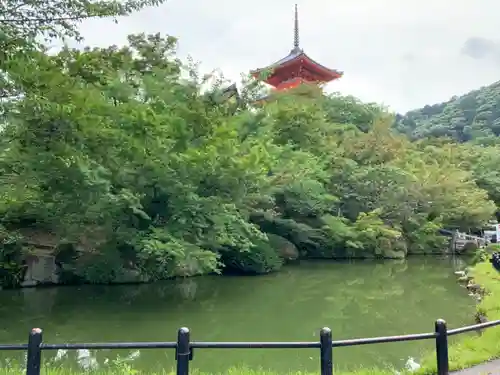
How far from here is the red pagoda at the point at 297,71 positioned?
35.8 meters

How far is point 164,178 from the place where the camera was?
12.5 m

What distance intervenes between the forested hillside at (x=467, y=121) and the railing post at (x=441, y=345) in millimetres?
57390

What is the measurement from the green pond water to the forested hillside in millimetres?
47978

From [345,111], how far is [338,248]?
16307mm

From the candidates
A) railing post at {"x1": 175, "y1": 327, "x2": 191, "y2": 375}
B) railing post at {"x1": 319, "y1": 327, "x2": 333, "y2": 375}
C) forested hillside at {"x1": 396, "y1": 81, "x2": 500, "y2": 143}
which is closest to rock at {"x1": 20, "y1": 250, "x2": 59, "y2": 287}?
railing post at {"x1": 175, "y1": 327, "x2": 191, "y2": 375}

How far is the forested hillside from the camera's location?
63906 millimetres

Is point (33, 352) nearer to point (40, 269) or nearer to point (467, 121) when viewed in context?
point (40, 269)

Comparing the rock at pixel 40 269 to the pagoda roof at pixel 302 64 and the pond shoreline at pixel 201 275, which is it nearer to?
the pond shoreline at pixel 201 275

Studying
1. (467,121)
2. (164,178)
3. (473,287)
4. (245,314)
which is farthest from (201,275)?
(467,121)

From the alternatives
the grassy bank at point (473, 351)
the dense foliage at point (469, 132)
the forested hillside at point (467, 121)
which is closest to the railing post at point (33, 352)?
the grassy bank at point (473, 351)

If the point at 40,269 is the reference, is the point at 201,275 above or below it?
below

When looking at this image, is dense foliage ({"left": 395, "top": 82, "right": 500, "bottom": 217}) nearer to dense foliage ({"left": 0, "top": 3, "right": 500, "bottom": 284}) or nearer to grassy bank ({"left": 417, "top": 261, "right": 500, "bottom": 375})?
dense foliage ({"left": 0, "top": 3, "right": 500, "bottom": 284})

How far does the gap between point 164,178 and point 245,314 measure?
383cm

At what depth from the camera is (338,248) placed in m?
22.4
